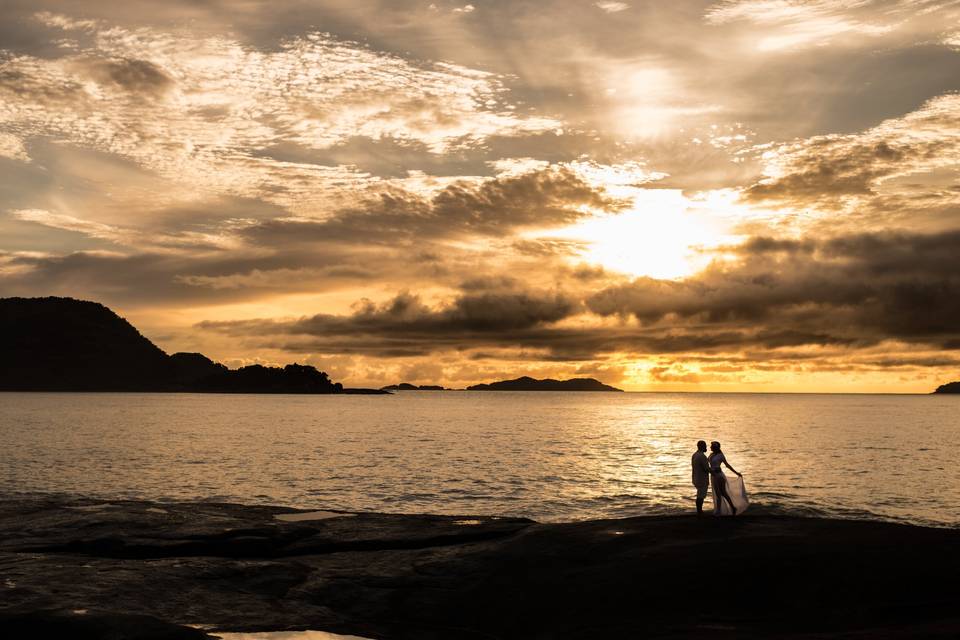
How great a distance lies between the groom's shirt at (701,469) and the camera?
29453 millimetres

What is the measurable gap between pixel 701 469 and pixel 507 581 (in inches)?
411

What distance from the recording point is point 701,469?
1164 inches

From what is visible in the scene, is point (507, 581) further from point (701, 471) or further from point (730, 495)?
point (730, 495)

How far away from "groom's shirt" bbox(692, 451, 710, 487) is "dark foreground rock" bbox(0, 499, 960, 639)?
5.73 feet

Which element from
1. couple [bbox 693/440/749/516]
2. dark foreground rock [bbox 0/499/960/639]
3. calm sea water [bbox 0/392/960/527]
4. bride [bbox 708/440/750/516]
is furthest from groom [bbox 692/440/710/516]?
calm sea water [bbox 0/392/960/527]

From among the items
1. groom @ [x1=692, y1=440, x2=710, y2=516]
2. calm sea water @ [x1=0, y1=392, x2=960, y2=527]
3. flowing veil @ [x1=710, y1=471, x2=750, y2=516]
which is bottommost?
calm sea water @ [x1=0, y1=392, x2=960, y2=527]

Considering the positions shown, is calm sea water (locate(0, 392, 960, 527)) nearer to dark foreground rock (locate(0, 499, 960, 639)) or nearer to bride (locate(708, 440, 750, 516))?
bride (locate(708, 440, 750, 516))

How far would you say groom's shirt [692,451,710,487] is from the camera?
29453 mm

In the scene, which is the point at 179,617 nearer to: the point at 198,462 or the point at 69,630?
the point at 69,630

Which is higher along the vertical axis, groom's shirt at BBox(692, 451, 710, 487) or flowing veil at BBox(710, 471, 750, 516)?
groom's shirt at BBox(692, 451, 710, 487)

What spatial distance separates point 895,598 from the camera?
19188mm

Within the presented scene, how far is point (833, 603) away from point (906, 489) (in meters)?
50.8

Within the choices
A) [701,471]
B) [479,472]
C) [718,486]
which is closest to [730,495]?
[718,486]

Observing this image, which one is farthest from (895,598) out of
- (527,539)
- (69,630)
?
(69,630)
